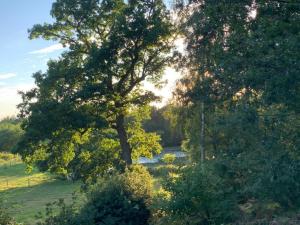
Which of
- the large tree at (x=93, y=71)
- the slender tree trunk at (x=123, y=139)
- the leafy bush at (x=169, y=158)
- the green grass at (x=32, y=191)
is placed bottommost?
the green grass at (x=32, y=191)

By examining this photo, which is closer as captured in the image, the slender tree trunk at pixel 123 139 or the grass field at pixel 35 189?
the slender tree trunk at pixel 123 139

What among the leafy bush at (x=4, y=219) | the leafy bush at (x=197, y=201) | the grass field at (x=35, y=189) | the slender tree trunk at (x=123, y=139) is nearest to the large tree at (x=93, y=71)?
the slender tree trunk at (x=123, y=139)

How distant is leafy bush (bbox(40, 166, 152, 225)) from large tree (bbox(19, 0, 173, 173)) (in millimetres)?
8627

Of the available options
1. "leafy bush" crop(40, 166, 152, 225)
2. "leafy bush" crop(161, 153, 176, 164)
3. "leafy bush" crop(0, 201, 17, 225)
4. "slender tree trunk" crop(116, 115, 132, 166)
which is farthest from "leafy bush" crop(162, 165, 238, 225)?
"slender tree trunk" crop(116, 115, 132, 166)

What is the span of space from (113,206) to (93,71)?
10.9 metres

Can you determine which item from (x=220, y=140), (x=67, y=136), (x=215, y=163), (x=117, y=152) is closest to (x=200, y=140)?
(x=220, y=140)

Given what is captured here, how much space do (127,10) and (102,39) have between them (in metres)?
2.74

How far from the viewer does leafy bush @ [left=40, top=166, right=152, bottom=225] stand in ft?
45.9

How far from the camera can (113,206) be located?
573 inches

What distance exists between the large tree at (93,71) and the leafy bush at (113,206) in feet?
28.3

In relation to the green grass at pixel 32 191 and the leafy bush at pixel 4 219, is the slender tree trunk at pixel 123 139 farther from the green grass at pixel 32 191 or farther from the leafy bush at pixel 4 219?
the leafy bush at pixel 4 219

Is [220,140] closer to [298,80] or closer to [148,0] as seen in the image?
[148,0]

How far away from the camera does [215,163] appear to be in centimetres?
1553

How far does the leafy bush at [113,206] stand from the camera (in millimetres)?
14000
